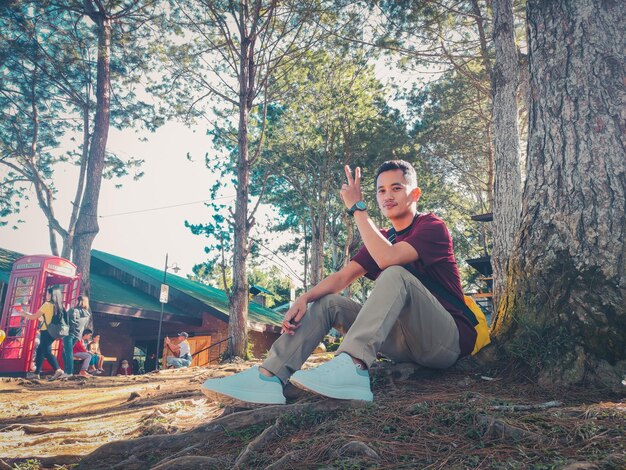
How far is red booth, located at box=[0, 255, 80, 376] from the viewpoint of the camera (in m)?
11.0

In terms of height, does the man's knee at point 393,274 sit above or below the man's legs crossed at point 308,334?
above

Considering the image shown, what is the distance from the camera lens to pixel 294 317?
277cm

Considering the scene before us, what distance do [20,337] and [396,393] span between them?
11836 mm

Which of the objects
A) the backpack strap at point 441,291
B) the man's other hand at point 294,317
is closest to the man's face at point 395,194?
the backpack strap at point 441,291

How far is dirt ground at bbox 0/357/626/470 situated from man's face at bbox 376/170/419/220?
1130mm

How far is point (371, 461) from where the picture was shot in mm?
1753

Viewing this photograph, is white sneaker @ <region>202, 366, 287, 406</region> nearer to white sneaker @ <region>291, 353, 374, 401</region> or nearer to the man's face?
white sneaker @ <region>291, 353, 374, 401</region>

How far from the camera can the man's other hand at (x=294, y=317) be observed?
2.70 meters

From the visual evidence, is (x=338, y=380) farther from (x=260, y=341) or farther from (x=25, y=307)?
(x=260, y=341)

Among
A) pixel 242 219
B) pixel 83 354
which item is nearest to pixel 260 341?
pixel 83 354

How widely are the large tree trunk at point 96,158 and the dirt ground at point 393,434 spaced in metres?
12.3

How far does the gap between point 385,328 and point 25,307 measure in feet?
39.6

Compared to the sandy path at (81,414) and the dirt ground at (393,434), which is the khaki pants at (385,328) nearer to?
the dirt ground at (393,434)

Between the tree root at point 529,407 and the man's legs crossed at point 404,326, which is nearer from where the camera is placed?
the tree root at point 529,407
